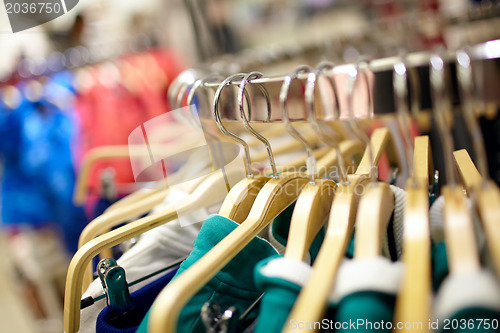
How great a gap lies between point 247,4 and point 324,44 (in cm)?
124

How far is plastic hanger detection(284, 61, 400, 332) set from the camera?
1.05 ft

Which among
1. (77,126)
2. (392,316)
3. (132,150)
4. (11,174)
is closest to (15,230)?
(11,174)

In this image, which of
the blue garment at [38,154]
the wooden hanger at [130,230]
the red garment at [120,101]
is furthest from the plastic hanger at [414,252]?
the blue garment at [38,154]

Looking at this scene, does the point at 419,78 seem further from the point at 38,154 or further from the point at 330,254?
the point at 38,154

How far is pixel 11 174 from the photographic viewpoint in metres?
1.45

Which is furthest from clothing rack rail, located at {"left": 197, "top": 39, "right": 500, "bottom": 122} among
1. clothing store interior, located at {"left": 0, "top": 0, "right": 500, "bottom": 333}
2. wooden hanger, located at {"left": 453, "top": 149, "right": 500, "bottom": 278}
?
wooden hanger, located at {"left": 453, "top": 149, "right": 500, "bottom": 278}

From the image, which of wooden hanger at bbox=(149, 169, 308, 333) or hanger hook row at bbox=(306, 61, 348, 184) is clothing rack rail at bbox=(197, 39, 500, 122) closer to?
hanger hook row at bbox=(306, 61, 348, 184)

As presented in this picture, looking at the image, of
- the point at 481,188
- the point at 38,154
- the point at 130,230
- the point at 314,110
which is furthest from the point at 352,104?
the point at 38,154

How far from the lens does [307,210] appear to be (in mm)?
425

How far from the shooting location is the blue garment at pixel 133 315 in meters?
0.44

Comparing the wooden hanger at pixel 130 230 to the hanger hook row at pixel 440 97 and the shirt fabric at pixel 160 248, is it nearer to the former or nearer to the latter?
the shirt fabric at pixel 160 248

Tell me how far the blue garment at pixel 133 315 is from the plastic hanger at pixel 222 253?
A: 121 mm

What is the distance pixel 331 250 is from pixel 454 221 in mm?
113

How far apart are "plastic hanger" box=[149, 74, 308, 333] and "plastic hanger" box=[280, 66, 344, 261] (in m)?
0.04
